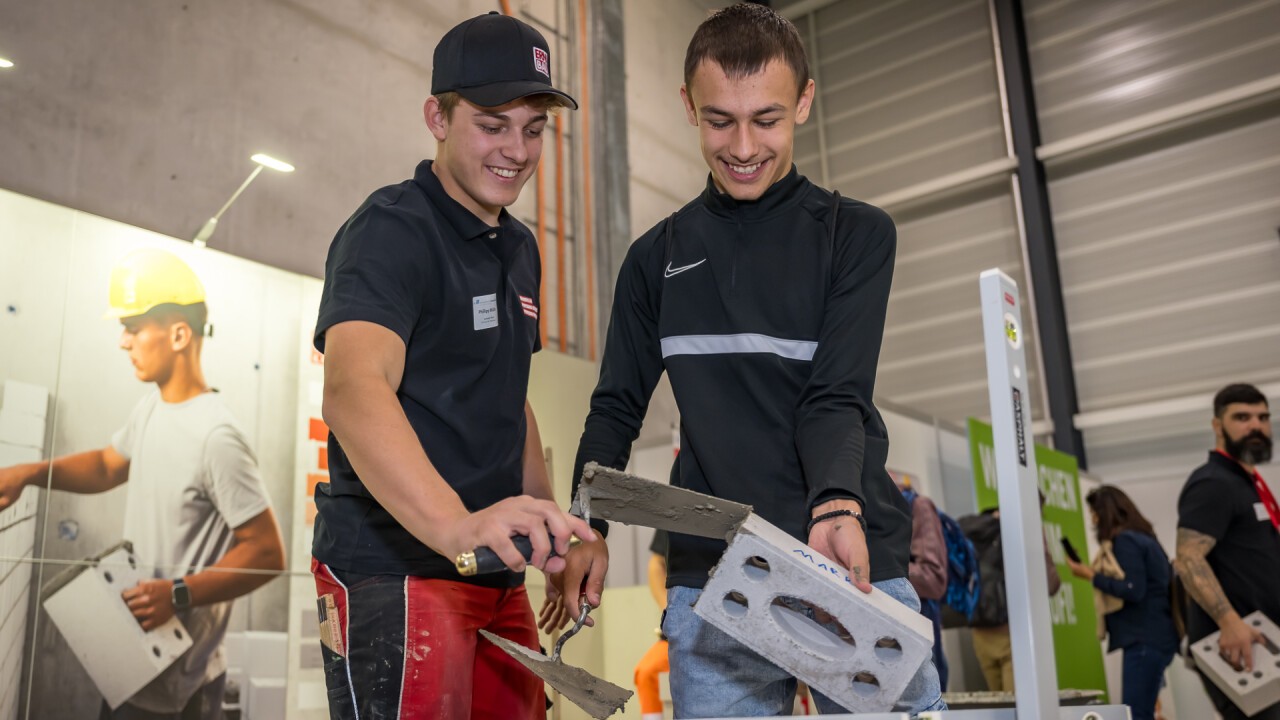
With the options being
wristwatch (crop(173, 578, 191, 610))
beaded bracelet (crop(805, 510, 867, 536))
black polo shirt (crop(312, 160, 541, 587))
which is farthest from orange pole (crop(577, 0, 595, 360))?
beaded bracelet (crop(805, 510, 867, 536))

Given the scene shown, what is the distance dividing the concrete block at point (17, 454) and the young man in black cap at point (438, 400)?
105 inches

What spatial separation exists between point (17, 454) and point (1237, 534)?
451 cm

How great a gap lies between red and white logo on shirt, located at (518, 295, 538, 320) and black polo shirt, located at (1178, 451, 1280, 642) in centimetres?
337

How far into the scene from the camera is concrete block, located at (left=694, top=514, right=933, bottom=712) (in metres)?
1.07

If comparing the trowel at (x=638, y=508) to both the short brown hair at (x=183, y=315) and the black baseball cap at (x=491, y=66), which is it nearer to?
the black baseball cap at (x=491, y=66)

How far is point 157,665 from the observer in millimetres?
3871

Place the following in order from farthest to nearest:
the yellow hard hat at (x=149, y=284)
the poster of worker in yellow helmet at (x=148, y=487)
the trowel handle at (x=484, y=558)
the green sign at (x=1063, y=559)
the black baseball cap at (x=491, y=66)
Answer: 1. the green sign at (x=1063, y=559)
2. the yellow hard hat at (x=149, y=284)
3. the poster of worker in yellow helmet at (x=148, y=487)
4. the black baseball cap at (x=491, y=66)
5. the trowel handle at (x=484, y=558)

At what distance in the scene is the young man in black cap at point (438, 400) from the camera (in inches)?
49.4

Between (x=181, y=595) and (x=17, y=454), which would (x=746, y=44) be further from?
(x=181, y=595)

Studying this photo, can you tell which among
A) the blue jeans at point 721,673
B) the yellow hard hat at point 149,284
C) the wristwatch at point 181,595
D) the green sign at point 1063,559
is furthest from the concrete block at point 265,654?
the green sign at point 1063,559

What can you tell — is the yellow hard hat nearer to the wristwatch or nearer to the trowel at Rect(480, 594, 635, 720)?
the wristwatch

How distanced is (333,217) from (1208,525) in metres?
4.15

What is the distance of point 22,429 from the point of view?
3.66m

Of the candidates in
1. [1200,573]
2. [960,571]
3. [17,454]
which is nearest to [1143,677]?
[960,571]
